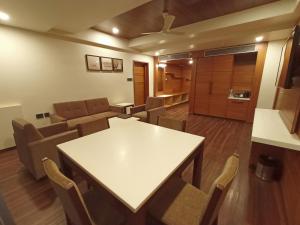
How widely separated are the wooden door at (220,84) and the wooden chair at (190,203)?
4.42 m

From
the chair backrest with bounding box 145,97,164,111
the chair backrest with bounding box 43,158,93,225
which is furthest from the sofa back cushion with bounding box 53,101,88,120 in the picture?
the chair backrest with bounding box 43,158,93,225

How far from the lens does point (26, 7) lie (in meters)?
2.01

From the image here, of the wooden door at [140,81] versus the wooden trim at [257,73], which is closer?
the wooden trim at [257,73]

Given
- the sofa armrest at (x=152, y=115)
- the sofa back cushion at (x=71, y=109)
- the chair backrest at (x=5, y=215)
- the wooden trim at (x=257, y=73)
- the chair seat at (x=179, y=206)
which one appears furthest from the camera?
the wooden trim at (x=257, y=73)

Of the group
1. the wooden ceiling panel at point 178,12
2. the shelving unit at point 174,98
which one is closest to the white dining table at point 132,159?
the wooden ceiling panel at point 178,12

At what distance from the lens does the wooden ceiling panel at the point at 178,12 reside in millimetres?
2440

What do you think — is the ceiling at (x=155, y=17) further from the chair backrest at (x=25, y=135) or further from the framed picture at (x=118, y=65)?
the chair backrest at (x=25, y=135)

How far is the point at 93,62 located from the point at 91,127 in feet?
9.54

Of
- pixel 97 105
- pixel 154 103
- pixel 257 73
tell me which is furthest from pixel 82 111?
pixel 257 73

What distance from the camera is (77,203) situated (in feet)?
2.36

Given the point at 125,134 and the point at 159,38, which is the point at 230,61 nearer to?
the point at 159,38

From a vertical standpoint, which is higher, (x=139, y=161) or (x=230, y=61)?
(x=230, y=61)

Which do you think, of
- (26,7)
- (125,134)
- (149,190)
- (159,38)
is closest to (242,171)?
(125,134)

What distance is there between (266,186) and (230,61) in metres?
3.89
